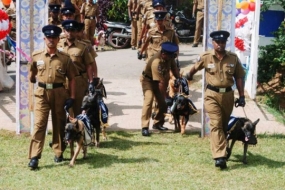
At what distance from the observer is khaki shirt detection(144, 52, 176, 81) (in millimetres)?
10836

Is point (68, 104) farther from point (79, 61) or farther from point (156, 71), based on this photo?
point (156, 71)

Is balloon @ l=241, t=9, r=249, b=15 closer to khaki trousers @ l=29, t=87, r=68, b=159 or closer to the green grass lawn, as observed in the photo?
the green grass lawn

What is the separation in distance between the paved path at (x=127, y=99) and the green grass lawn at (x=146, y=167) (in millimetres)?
1017

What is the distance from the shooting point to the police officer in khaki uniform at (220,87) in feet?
29.2

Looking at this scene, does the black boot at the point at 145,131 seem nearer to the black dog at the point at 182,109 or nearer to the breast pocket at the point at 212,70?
the black dog at the point at 182,109

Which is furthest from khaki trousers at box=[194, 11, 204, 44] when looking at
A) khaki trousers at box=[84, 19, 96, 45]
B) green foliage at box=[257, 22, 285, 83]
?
green foliage at box=[257, 22, 285, 83]

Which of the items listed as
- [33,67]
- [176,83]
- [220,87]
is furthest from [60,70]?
[176,83]

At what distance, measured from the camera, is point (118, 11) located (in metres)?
22.5

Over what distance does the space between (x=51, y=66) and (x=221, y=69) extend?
246 cm

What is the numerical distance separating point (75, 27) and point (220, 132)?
272cm

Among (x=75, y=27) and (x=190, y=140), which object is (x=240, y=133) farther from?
(x=75, y=27)

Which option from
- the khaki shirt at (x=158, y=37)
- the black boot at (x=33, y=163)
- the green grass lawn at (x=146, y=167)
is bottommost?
the green grass lawn at (x=146, y=167)

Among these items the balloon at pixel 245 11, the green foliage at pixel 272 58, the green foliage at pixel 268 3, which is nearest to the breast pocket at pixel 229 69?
the green foliage at pixel 272 58

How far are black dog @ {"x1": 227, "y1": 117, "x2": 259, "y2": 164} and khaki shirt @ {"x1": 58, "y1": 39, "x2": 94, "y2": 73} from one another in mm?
2456
